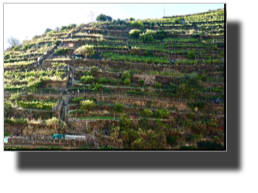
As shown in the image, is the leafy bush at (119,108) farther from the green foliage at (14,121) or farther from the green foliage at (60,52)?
the green foliage at (60,52)

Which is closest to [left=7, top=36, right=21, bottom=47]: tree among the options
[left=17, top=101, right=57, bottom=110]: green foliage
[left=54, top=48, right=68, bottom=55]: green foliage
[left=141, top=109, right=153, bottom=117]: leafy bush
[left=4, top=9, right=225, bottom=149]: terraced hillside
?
[left=4, top=9, right=225, bottom=149]: terraced hillside

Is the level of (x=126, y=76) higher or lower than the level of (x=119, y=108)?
higher

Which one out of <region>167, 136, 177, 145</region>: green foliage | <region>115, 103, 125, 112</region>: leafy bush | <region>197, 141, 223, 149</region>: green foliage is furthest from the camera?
<region>115, 103, 125, 112</region>: leafy bush

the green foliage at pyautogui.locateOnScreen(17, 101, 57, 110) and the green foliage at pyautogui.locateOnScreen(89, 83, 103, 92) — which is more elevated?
the green foliage at pyautogui.locateOnScreen(89, 83, 103, 92)

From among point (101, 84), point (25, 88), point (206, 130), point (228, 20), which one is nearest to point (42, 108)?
point (25, 88)

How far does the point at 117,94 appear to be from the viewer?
944 centimetres

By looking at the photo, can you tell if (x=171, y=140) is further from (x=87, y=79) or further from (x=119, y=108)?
(x=87, y=79)

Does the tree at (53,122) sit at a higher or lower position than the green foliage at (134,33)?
lower

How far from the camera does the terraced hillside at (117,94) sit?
7.54 m

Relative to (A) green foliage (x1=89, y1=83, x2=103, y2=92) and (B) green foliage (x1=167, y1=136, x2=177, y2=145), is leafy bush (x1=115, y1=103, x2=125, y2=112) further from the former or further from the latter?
(B) green foliage (x1=167, y1=136, x2=177, y2=145)

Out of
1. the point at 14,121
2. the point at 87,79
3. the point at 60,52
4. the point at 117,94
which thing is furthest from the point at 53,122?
the point at 60,52

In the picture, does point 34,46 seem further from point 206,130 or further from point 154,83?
point 206,130

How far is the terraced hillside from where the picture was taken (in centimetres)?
754

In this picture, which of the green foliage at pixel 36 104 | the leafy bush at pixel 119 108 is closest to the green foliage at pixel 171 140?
the leafy bush at pixel 119 108
